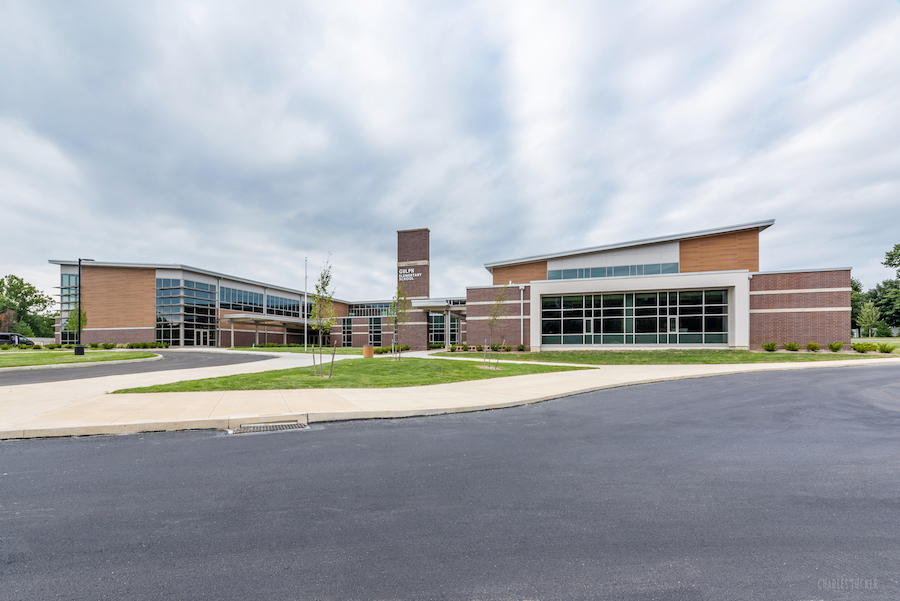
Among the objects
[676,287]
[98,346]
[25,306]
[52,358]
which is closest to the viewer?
[52,358]

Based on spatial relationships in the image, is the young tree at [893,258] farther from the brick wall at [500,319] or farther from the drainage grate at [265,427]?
the drainage grate at [265,427]

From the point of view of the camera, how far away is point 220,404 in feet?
30.5

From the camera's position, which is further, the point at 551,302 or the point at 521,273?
the point at 521,273

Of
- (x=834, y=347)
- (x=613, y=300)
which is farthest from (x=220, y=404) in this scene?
(x=834, y=347)

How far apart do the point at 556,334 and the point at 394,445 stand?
2936 cm

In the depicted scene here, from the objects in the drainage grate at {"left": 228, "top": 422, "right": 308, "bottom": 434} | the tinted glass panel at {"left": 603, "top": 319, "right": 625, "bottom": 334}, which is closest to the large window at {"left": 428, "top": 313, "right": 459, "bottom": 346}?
the tinted glass panel at {"left": 603, "top": 319, "right": 625, "bottom": 334}

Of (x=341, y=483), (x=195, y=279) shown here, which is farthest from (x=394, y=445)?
(x=195, y=279)

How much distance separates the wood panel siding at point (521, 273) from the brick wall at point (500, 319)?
3.23 metres

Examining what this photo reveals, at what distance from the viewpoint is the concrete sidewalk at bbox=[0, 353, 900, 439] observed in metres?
7.52

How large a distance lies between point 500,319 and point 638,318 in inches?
457

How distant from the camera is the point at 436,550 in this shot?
3332mm

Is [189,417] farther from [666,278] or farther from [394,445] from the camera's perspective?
[666,278]

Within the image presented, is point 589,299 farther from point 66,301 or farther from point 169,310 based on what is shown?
point 66,301

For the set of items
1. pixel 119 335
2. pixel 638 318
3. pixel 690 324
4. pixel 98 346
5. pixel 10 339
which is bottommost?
pixel 98 346
